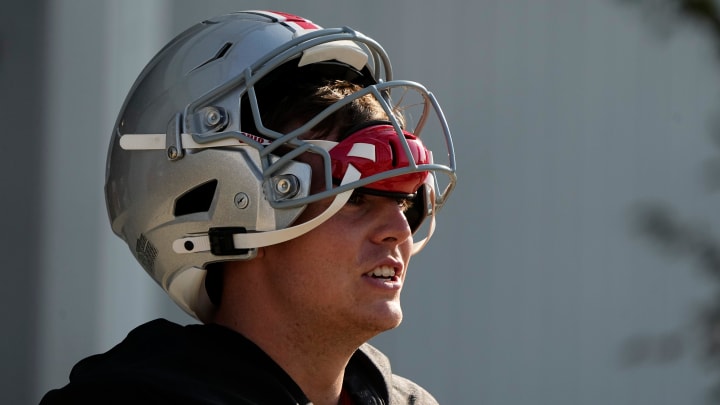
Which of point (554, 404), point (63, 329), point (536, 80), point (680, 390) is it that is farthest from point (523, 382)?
point (63, 329)

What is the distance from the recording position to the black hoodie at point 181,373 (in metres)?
2.26

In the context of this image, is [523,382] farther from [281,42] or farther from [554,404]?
[281,42]

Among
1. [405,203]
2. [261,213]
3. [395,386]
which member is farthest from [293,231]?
[395,386]

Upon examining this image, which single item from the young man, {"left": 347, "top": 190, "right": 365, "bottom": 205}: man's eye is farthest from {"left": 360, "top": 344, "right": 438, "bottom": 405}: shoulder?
{"left": 347, "top": 190, "right": 365, "bottom": 205}: man's eye

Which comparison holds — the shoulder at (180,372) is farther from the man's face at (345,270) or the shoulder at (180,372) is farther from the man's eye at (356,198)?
the man's eye at (356,198)

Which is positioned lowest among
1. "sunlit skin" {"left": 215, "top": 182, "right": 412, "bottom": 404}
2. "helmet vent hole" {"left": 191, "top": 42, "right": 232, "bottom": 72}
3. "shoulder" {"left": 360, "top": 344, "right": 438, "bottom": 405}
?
"shoulder" {"left": 360, "top": 344, "right": 438, "bottom": 405}

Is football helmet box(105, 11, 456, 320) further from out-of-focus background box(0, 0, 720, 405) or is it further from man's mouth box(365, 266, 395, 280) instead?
out-of-focus background box(0, 0, 720, 405)

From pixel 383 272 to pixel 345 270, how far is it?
8cm

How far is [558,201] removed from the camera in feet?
15.0

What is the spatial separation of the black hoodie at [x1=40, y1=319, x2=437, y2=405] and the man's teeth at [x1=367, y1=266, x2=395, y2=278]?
25 centimetres

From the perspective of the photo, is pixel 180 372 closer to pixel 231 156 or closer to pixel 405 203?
pixel 231 156

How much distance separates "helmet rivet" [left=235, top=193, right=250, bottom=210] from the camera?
94.3 inches

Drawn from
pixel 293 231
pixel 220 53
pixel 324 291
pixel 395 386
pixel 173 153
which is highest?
pixel 220 53

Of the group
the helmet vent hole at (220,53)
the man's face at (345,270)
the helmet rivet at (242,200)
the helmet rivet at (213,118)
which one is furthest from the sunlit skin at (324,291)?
the helmet vent hole at (220,53)
